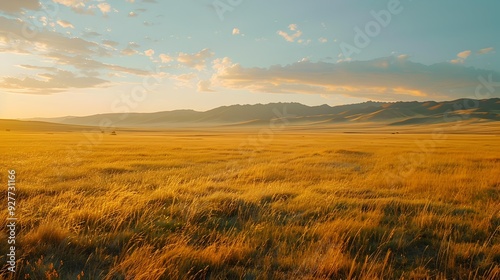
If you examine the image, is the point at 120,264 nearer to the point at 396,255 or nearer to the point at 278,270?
the point at 278,270

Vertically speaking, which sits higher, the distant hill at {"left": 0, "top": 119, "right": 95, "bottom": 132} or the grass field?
the distant hill at {"left": 0, "top": 119, "right": 95, "bottom": 132}

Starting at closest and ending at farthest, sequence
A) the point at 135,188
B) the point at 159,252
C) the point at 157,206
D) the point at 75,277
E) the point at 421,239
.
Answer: the point at 75,277 → the point at 159,252 → the point at 421,239 → the point at 157,206 → the point at 135,188

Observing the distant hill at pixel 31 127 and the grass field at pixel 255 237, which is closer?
the grass field at pixel 255 237

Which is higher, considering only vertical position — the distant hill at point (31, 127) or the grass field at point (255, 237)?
the distant hill at point (31, 127)

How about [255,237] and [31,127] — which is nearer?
[255,237]

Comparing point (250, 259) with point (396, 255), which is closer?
point (250, 259)

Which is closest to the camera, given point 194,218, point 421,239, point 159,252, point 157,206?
point 159,252

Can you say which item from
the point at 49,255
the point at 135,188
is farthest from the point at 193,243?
the point at 135,188

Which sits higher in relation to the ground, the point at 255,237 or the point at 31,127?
the point at 31,127

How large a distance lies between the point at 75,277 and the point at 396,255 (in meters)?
5.46

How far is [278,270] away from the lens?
4.68 metres

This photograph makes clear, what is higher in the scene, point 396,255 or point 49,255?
point 49,255

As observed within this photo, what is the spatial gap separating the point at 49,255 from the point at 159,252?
1.80m

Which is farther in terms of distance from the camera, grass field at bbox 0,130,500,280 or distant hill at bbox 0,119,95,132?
distant hill at bbox 0,119,95,132
